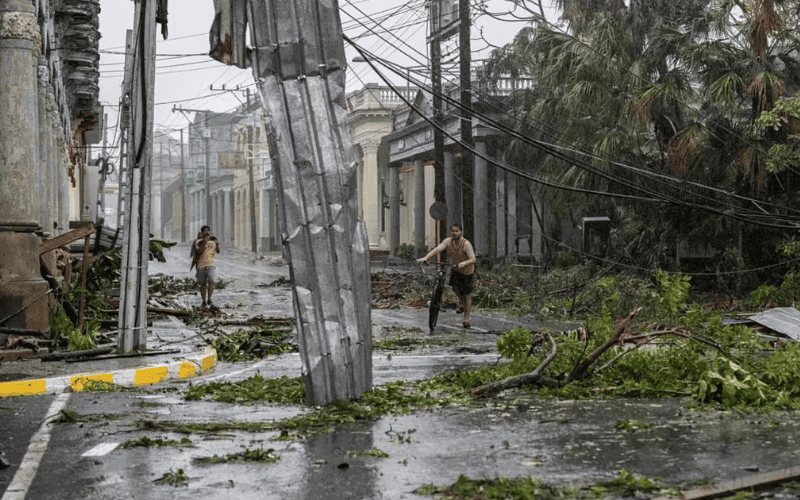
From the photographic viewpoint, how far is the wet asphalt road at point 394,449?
5.61 m

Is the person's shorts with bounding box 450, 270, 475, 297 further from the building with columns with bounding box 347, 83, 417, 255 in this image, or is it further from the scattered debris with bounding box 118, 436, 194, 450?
the building with columns with bounding box 347, 83, 417, 255

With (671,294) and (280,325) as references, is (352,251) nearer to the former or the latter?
(671,294)

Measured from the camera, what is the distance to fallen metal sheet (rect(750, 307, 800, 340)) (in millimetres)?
14242

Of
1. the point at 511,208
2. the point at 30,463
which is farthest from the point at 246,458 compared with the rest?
the point at 511,208

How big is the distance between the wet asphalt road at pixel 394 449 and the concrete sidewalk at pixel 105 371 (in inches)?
25.5

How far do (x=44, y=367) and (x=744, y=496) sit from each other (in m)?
8.13

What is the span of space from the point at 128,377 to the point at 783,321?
9.14 meters

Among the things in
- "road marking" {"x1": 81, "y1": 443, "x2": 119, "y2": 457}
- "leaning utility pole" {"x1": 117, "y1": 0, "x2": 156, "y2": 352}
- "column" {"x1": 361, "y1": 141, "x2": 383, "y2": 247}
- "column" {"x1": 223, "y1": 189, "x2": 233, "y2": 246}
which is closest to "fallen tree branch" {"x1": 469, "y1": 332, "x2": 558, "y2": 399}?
"road marking" {"x1": 81, "y1": 443, "x2": 119, "y2": 457}

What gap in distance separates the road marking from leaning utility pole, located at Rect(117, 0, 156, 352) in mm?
5720

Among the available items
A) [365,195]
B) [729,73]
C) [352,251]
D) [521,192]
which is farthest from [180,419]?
[365,195]

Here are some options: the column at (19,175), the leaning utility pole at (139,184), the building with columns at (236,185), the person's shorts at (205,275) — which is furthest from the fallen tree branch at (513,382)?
the building with columns at (236,185)

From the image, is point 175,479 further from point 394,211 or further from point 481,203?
point 394,211

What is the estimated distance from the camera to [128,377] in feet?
35.5

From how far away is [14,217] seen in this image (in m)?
13.1
